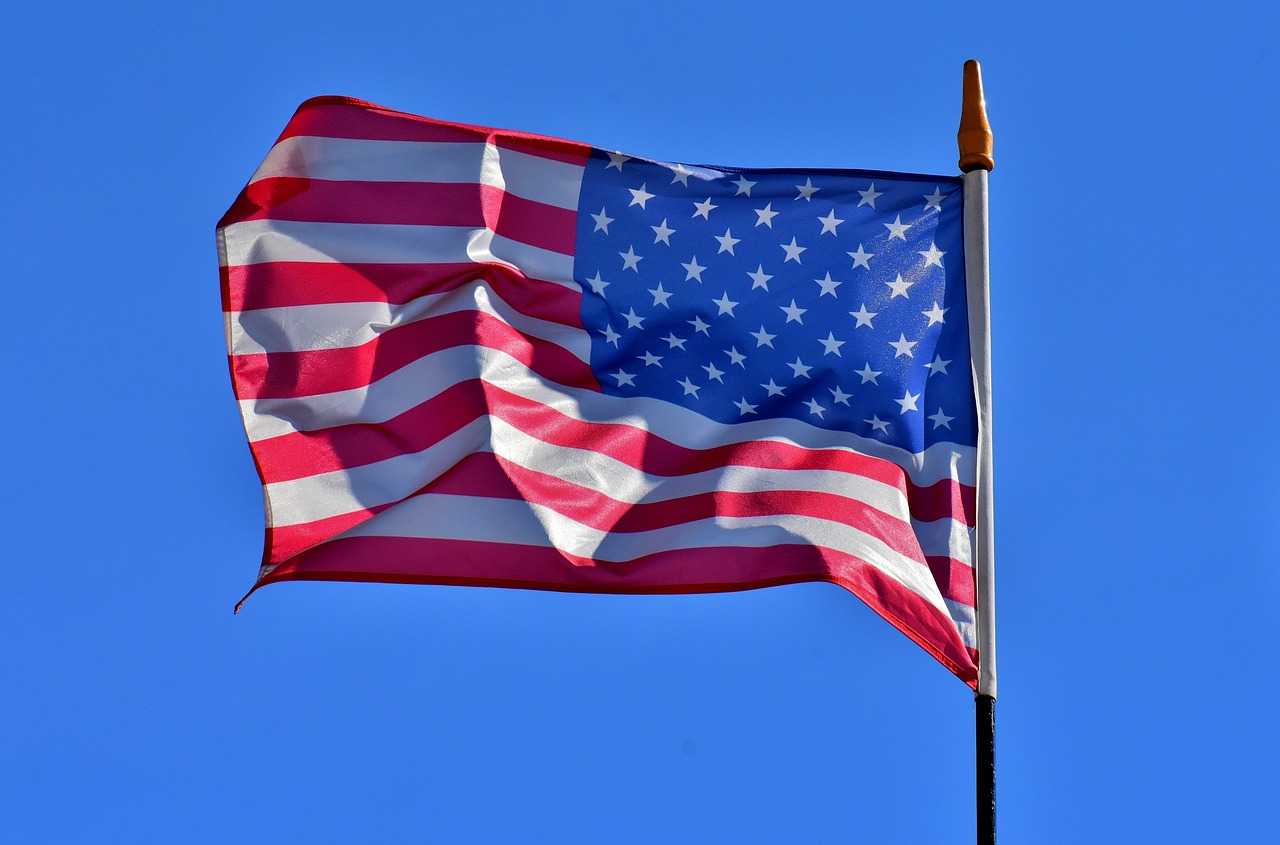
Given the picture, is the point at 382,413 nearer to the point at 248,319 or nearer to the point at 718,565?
the point at 248,319

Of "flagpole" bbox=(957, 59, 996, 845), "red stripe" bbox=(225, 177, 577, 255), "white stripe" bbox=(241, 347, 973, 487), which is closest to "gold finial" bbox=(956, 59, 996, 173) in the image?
"flagpole" bbox=(957, 59, 996, 845)

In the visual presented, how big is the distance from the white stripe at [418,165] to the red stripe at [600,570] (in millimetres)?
2724

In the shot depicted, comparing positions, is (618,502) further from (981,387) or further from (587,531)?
(981,387)

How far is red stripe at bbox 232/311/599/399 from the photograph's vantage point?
13984 millimetres

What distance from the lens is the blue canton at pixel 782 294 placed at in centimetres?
1378

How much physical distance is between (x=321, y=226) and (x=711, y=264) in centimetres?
277

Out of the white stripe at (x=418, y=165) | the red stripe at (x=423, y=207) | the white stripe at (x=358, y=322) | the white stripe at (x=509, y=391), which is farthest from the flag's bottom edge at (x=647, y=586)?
the white stripe at (x=418, y=165)

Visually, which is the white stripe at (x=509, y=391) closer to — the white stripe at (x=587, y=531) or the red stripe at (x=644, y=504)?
the red stripe at (x=644, y=504)

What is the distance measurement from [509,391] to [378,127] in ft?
7.22

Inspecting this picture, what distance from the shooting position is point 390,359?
46.6 ft

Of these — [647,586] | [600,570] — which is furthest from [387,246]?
[647,586]

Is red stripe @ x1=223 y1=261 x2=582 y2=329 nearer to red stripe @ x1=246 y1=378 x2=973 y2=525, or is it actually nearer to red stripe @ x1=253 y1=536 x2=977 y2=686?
red stripe @ x1=246 y1=378 x2=973 y2=525

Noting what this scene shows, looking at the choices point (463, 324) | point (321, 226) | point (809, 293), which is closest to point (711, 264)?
point (809, 293)

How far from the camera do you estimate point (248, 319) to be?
14.1 meters
